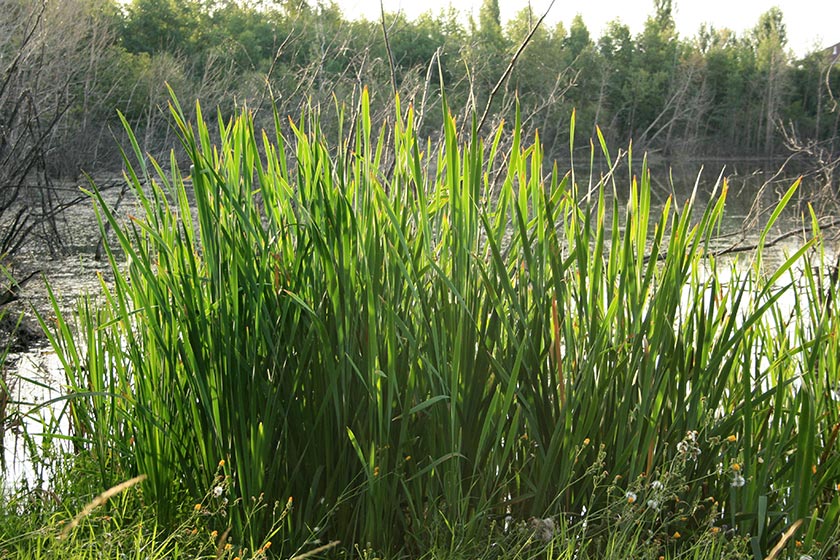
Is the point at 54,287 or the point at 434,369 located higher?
the point at 434,369

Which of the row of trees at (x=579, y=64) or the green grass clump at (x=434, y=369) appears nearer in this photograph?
the green grass clump at (x=434, y=369)

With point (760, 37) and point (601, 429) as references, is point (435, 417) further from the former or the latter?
point (760, 37)

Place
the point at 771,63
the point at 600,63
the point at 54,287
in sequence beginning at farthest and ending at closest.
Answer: the point at 771,63
the point at 600,63
the point at 54,287

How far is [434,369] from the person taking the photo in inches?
63.7

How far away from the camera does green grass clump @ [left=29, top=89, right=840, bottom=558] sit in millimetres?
1658

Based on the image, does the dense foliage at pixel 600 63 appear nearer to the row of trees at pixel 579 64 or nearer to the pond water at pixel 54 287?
the row of trees at pixel 579 64

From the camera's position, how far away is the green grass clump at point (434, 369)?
1658 millimetres

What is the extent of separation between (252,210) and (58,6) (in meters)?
12.0

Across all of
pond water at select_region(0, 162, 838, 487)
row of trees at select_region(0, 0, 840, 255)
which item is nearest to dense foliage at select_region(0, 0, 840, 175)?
A: row of trees at select_region(0, 0, 840, 255)

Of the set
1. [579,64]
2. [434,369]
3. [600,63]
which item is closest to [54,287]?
[434,369]

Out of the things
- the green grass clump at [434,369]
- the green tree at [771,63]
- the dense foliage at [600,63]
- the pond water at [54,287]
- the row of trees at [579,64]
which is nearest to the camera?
the green grass clump at [434,369]

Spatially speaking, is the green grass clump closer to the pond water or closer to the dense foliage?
the pond water

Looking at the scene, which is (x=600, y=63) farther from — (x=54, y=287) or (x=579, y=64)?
(x=54, y=287)

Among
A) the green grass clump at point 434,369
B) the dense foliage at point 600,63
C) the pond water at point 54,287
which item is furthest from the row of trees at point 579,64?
the green grass clump at point 434,369
